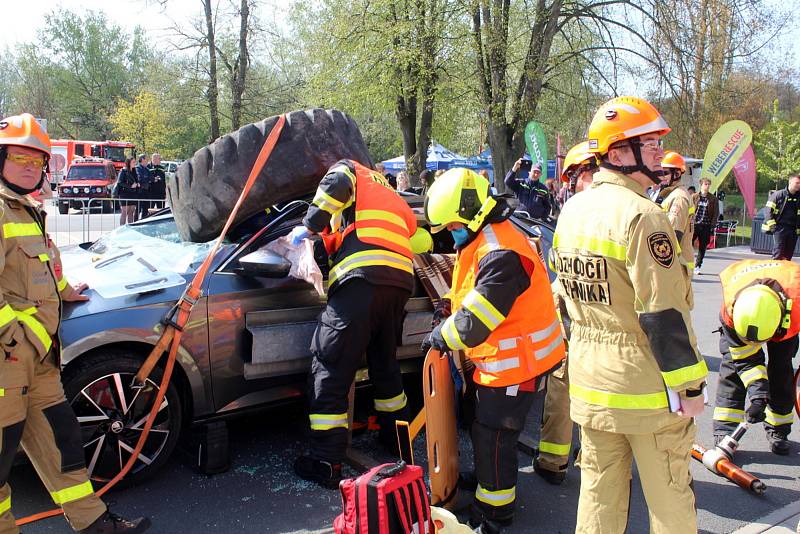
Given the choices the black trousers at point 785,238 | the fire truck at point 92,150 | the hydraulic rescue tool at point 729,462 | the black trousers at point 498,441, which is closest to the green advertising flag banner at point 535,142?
the black trousers at point 785,238

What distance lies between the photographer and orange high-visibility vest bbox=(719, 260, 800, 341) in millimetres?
3619

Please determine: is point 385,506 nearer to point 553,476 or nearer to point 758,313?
point 553,476

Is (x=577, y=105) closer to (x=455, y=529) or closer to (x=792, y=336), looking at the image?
(x=792, y=336)

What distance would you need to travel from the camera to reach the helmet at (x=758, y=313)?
349 centimetres

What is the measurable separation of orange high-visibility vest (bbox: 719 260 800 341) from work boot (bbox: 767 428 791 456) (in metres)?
0.73

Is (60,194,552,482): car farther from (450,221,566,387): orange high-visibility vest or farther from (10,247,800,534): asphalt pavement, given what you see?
(450,221,566,387): orange high-visibility vest

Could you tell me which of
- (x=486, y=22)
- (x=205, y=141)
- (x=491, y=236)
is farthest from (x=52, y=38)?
(x=491, y=236)

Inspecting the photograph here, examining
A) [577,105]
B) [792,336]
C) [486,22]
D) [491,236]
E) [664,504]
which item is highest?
[486,22]

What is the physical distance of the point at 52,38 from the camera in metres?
46.3

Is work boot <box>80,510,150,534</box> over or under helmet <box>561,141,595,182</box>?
under

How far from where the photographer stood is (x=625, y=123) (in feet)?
7.57

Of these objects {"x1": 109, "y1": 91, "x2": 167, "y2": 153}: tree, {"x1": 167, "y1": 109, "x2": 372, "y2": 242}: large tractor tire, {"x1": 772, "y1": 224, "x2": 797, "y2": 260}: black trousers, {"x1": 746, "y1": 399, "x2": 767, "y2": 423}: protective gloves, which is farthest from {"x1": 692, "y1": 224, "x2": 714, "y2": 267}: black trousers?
{"x1": 109, "y1": 91, "x2": 167, "y2": 153}: tree

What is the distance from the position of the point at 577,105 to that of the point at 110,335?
17.6 meters

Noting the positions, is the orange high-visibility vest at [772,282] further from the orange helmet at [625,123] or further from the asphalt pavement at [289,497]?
the orange helmet at [625,123]
